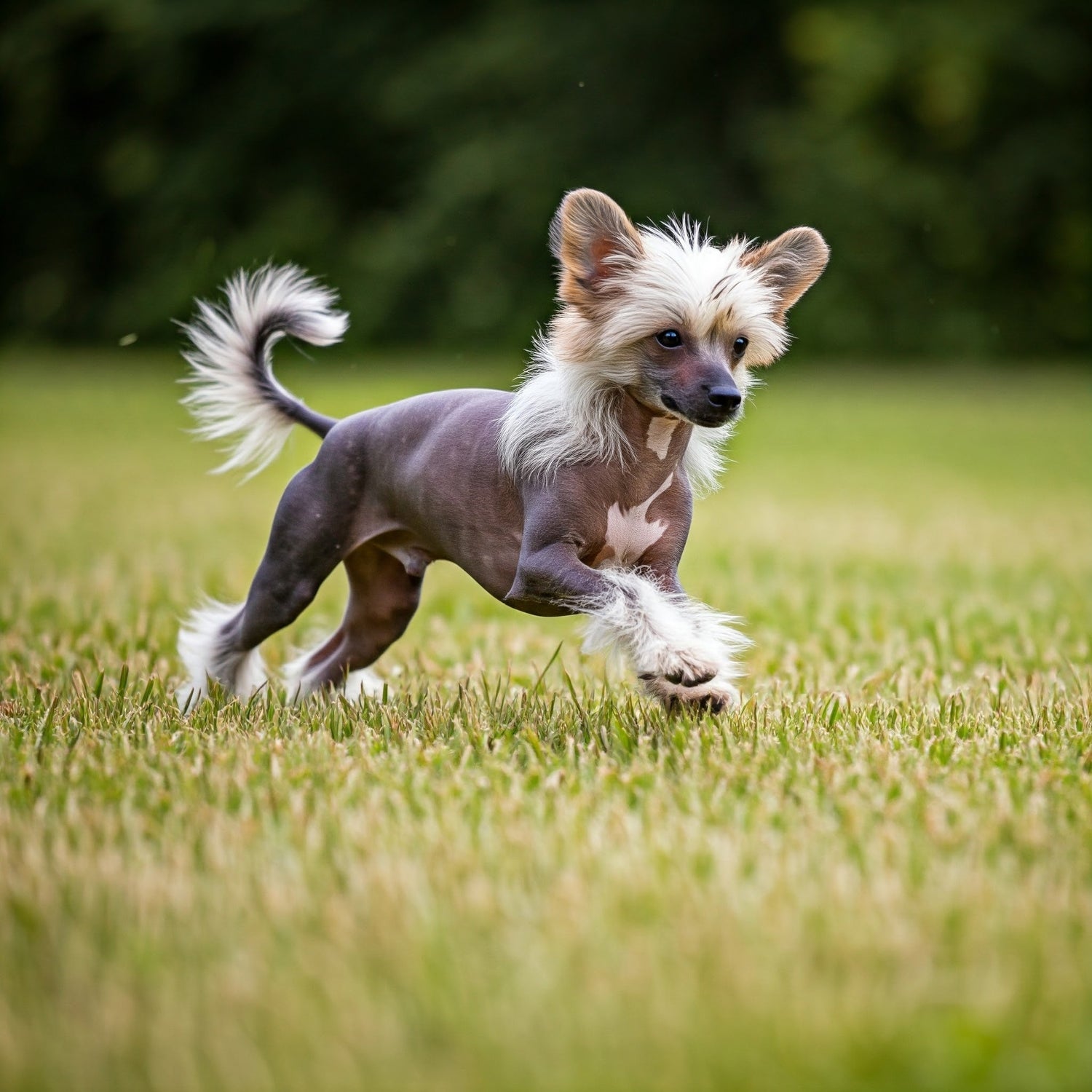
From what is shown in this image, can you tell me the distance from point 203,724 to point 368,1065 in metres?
1.92

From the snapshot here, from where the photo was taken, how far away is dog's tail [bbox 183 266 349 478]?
4.31 metres

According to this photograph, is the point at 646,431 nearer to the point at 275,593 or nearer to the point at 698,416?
the point at 698,416

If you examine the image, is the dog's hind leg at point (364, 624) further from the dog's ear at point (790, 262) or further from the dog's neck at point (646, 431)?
the dog's ear at point (790, 262)

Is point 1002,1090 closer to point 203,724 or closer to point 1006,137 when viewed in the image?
point 203,724

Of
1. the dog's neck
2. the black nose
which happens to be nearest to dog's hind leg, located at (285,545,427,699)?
the dog's neck

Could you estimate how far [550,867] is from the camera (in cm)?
253

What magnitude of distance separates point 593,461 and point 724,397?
383mm

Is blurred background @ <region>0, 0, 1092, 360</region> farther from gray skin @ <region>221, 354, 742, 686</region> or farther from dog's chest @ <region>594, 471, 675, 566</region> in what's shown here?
dog's chest @ <region>594, 471, 675, 566</region>

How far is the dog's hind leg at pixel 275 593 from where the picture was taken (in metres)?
3.96

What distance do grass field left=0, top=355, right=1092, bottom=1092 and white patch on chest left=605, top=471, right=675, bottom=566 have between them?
44cm

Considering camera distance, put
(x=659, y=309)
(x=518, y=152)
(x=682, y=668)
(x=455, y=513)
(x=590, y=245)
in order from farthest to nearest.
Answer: (x=518, y=152)
(x=455, y=513)
(x=590, y=245)
(x=659, y=309)
(x=682, y=668)

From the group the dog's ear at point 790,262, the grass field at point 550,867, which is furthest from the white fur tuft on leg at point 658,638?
the dog's ear at point 790,262

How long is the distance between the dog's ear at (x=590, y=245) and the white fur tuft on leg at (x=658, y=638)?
0.73 metres

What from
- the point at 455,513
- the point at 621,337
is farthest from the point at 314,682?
the point at 621,337
